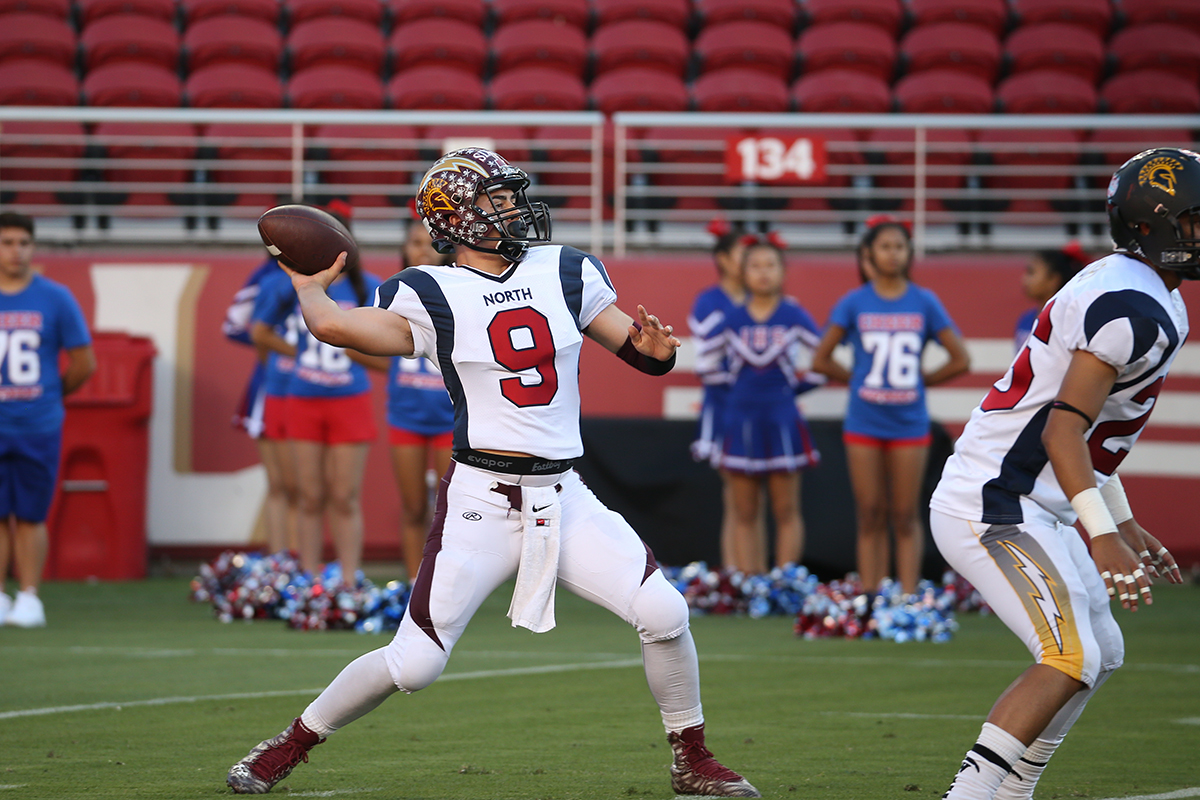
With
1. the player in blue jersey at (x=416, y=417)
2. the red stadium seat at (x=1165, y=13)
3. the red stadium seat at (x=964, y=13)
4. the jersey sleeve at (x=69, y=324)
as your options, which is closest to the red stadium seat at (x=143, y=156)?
the jersey sleeve at (x=69, y=324)

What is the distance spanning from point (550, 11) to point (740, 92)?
2.31 m

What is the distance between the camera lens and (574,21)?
51.9 ft

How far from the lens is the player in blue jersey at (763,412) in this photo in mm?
9664

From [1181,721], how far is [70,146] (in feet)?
36.1

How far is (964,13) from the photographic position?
15812mm

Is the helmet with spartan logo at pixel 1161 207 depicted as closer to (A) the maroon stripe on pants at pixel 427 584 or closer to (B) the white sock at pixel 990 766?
(B) the white sock at pixel 990 766

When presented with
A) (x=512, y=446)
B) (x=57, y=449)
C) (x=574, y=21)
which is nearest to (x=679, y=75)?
(x=574, y=21)

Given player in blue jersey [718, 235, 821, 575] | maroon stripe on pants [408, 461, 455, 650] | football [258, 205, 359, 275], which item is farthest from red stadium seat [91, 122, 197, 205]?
maroon stripe on pants [408, 461, 455, 650]

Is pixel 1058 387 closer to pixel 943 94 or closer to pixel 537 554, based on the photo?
pixel 537 554

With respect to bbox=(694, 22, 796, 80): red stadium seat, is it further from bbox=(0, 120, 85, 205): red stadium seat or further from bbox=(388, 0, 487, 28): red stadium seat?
bbox=(0, 120, 85, 205): red stadium seat

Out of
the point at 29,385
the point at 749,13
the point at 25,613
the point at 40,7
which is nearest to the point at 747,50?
the point at 749,13

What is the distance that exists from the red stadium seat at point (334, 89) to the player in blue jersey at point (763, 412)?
5.92m

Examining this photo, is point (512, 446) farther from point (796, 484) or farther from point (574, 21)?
point (574, 21)

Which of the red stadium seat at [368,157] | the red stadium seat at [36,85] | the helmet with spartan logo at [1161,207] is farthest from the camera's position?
the red stadium seat at [36,85]
